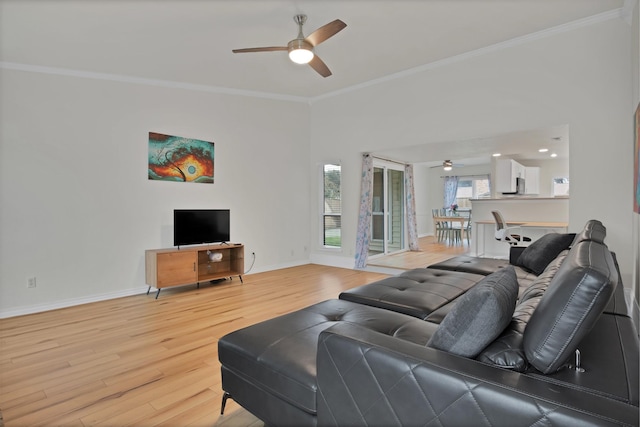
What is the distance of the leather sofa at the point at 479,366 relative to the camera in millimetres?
893

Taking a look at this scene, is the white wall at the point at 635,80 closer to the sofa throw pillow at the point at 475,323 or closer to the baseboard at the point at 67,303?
the sofa throw pillow at the point at 475,323

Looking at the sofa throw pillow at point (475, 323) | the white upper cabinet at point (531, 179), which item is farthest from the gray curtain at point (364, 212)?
the sofa throw pillow at point (475, 323)

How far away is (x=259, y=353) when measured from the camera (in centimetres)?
160

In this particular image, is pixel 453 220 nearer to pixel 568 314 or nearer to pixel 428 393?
pixel 568 314

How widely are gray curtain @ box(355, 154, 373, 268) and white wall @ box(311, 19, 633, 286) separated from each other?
19.1 inches

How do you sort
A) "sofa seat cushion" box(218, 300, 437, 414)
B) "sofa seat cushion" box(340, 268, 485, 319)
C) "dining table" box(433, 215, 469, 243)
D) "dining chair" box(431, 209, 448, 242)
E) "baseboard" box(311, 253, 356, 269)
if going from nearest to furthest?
"sofa seat cushion" box(218, 300, 437, 414), "sofa seat cushion" box(340, 268, 485, 319), "baseboard" box(311, 253, 356, 269), "dining table" box(433, 215, 469, 243), "dining chair" box(431, 209, 448, 242)

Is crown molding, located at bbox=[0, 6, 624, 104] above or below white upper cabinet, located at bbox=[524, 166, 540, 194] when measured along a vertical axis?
above

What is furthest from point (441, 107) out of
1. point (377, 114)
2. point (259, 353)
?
point (259, 353)

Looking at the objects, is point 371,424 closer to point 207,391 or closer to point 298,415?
point 298,415

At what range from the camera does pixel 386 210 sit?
7051 mm

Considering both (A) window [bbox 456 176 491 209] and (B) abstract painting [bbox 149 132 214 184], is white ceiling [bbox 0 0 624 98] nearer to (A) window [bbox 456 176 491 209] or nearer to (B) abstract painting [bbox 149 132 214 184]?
(B) abstract painting [bbox 149 132 214 184]

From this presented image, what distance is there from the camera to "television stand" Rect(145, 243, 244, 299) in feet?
14.0

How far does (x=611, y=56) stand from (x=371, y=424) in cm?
471

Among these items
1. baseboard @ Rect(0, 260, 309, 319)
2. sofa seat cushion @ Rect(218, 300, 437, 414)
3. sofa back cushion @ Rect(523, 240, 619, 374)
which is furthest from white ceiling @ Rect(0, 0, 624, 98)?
sofa back cushion @ Rect(523, 240, 619, 374)
